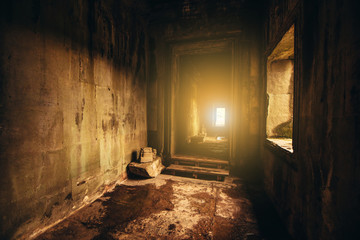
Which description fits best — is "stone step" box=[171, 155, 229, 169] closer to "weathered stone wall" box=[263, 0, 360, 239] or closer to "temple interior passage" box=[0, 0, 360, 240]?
"temple interior passage" box=[0, 0, 360, 240]

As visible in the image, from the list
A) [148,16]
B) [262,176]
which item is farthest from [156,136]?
[148,16]

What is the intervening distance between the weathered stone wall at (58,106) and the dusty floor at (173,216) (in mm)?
398

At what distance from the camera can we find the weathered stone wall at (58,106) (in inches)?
69.1

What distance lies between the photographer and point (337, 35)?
1.29m

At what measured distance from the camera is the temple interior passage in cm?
142

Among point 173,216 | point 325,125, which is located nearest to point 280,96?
point 325,125

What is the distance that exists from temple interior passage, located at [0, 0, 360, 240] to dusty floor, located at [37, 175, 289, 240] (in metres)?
0.02

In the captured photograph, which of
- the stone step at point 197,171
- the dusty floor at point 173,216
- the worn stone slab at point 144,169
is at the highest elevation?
the worn stone slab at point 144,169

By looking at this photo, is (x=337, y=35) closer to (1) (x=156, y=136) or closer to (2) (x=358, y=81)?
(2) (x=358, y=81)

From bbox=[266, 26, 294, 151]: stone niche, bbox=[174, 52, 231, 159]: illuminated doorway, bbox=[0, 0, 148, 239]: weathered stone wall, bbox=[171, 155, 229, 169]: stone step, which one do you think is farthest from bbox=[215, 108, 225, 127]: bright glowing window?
bbox=[0, 0, 148, 239]: weathered stone wall

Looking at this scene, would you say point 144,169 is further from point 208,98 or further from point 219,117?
point 219,117

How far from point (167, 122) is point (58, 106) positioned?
2954mm

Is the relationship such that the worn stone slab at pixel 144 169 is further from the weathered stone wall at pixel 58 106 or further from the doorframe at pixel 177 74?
the doorframe at pixel 177 74

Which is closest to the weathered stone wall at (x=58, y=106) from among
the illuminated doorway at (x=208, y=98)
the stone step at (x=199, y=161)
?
the stone step at (x=199, y=161)
